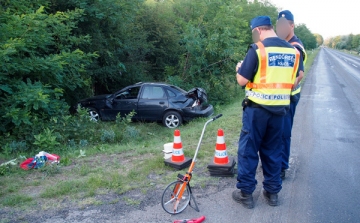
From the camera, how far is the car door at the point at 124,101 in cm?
1123

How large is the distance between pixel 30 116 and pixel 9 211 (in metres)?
4.40

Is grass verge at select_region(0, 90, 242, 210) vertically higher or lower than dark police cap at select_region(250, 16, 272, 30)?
lower

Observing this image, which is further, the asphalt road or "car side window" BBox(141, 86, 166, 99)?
"car side window" BBox(141, 86, 166, 99)

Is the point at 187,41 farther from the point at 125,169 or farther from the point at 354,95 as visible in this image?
the point at 125,169

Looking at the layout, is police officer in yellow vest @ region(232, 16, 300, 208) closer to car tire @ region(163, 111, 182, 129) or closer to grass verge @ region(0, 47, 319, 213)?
grass verge @ region(0, 47, 319, 213)

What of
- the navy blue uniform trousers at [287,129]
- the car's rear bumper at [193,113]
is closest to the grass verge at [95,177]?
the navy blue uniform trousers at [287,129]

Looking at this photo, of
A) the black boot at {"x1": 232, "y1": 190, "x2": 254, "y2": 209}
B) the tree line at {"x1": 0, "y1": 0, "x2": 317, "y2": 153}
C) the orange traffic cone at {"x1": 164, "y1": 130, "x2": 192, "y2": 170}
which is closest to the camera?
the black boot at {"x1": 232, "y1": 190, "x2": 254, "y2": 209}

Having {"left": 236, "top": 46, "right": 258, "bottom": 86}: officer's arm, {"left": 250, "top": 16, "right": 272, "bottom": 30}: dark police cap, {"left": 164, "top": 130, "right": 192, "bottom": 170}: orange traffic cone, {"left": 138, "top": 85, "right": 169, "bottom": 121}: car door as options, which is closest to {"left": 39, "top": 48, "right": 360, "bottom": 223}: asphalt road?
{"left": 164, "top": 130, "right": 192, "bottom": 170}: orange traffic cone

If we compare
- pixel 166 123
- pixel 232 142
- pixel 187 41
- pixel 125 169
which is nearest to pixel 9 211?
pixel 125 169

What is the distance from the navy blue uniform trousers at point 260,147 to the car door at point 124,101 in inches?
306

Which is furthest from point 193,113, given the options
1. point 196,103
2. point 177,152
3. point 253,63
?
point 253,63

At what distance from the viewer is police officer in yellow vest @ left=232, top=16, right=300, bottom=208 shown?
139 inches

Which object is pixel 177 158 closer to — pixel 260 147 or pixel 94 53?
pixel 260 147

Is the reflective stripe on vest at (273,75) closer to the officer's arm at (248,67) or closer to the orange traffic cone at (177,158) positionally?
the officer's arm at (248,67)
